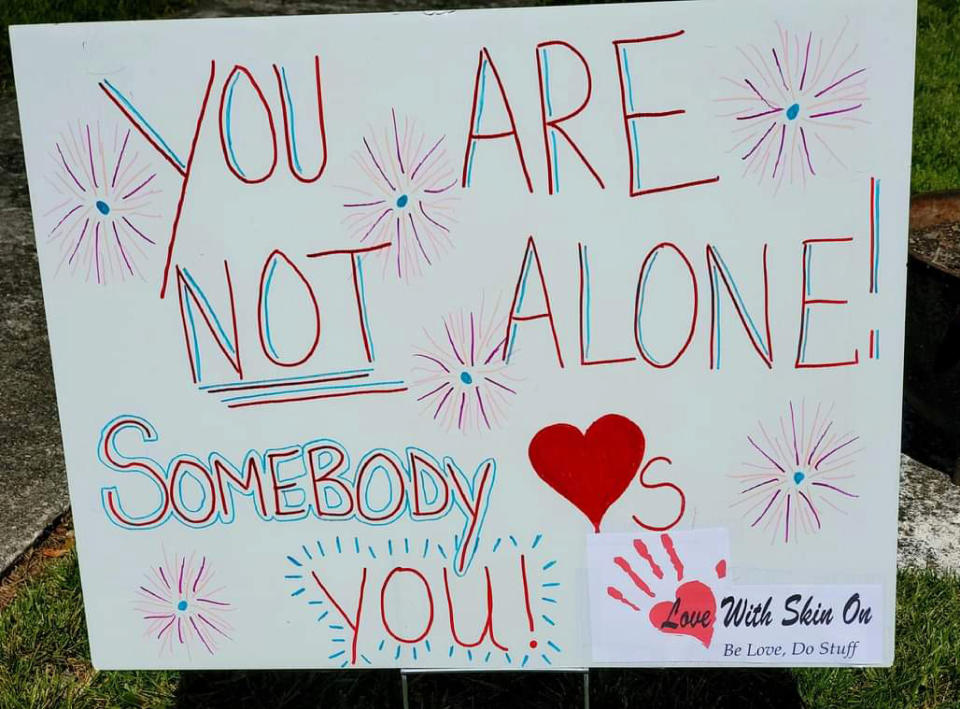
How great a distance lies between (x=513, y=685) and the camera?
2.61 m

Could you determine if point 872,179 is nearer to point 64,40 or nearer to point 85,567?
point 64,40

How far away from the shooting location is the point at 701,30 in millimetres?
1597

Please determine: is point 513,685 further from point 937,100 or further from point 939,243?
point 937,100

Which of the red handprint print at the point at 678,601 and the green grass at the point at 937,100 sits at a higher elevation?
the green grass at the point at 937,100

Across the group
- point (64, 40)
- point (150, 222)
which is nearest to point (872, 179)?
point (150, 222)

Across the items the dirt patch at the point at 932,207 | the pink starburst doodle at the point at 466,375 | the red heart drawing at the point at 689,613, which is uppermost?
the dirt patch at the point at 932,207

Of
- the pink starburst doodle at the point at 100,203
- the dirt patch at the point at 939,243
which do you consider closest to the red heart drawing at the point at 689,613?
the pink starburst doodle at the point at 100,203

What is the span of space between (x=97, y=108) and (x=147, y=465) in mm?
548

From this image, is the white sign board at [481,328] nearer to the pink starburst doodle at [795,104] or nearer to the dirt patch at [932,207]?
the pink starburst doodle at [795,104]

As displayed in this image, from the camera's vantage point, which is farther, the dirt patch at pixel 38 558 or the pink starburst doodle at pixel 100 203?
the dirt patch at pixel 38 558

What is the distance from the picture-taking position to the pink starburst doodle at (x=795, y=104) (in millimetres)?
1603

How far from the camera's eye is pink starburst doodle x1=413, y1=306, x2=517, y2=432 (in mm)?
1736

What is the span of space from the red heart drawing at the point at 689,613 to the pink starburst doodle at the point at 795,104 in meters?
0.64

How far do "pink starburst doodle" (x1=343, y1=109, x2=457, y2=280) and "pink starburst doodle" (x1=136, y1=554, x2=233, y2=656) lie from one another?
0.60 meters
